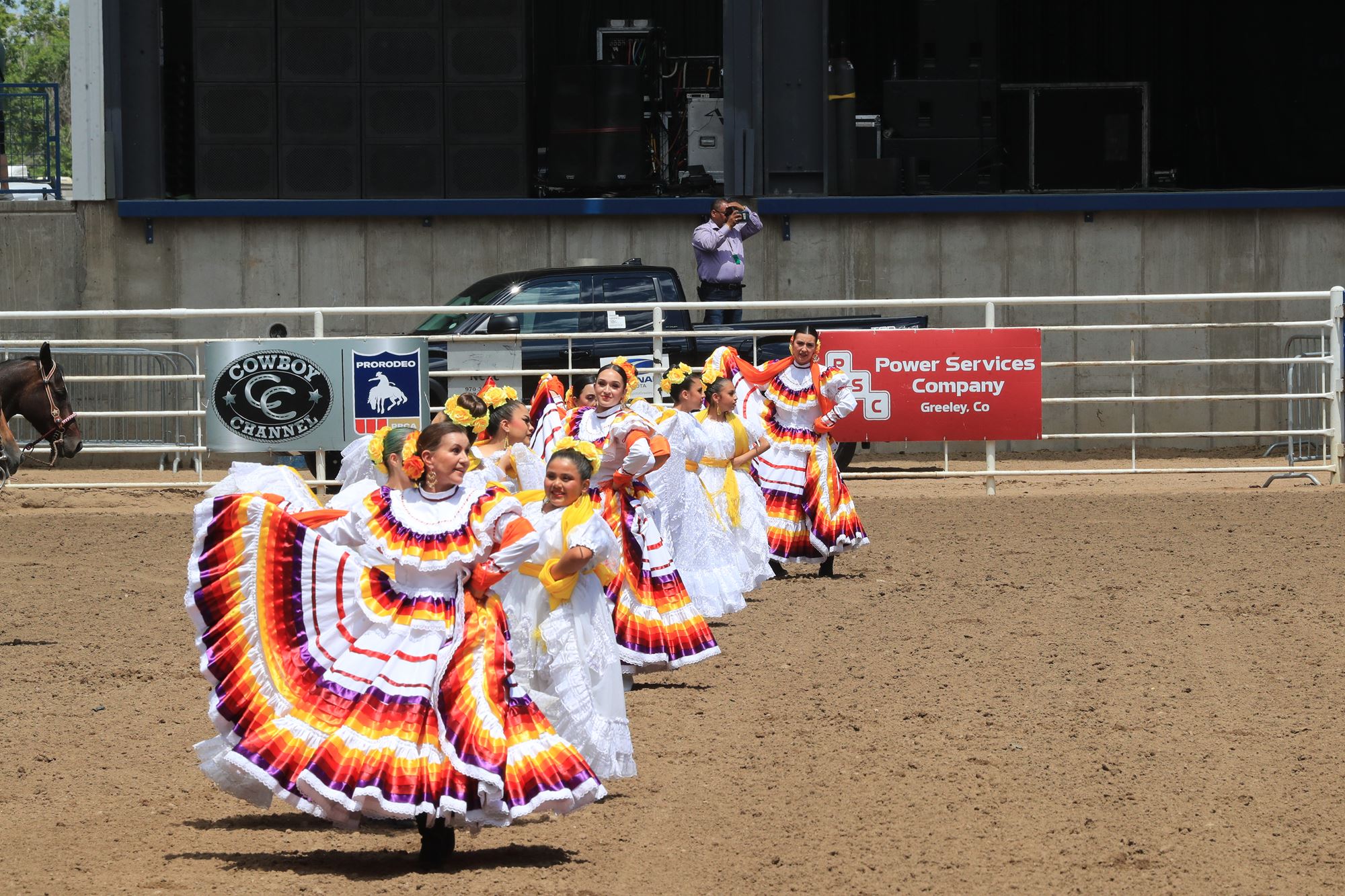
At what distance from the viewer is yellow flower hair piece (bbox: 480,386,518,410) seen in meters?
8.92

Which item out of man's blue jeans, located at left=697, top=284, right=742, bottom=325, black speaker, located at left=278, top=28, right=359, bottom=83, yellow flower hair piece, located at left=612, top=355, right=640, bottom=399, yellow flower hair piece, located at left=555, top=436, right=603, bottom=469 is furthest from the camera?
black speaker, located at left=278, top=28, right=359, bottom=83

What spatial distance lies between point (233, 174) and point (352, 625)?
13.9 metres

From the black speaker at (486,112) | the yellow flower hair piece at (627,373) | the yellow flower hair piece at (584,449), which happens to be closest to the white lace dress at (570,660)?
the yellow flower hair piece at (584,449)

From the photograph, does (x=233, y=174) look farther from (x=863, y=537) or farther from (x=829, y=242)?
(x=863, y=537)

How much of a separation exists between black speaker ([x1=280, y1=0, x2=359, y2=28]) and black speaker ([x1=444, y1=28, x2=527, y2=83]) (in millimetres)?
962

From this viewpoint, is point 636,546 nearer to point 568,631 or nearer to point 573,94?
point 568,631

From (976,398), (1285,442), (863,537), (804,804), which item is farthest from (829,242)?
(804,804)

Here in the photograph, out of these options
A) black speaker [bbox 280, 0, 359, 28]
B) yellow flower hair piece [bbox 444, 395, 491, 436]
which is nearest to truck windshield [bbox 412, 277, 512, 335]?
black speaker [bbox 280, 0, 359, 28]

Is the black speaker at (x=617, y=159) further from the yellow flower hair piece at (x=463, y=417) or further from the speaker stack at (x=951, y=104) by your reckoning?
the yellow flower hair piece at (x=463, y=417)

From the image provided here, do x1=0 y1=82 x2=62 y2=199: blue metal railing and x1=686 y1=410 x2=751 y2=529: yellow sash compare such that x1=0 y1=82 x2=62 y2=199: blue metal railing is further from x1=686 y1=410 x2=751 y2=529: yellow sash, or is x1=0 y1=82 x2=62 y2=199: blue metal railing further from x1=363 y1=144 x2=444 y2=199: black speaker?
x1=686 y1=410 x2=751 y2=529: yellow sash

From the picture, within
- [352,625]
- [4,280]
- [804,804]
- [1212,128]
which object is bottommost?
[804,804]

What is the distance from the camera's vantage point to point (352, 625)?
19.9 ft

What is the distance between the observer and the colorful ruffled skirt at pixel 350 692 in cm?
574

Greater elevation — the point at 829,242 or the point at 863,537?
the point at 829,242
